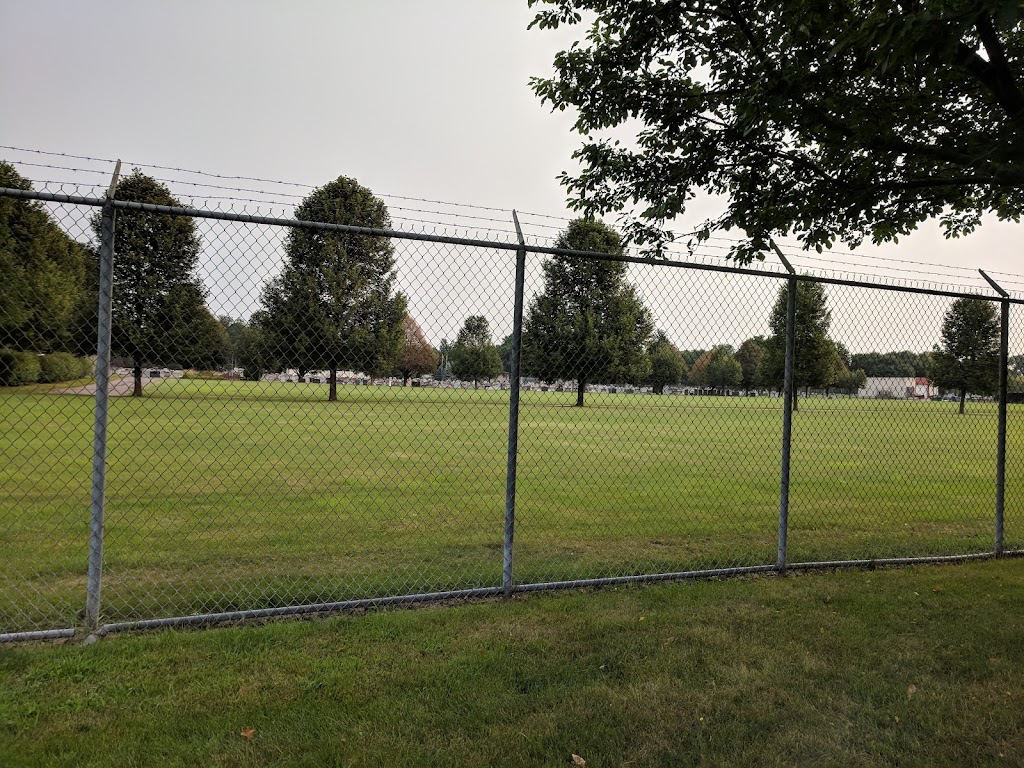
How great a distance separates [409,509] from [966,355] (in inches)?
296

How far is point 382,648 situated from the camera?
341 cm

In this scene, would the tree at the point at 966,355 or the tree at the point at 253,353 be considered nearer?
the tree at the point at 253,353

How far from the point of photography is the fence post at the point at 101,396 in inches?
130

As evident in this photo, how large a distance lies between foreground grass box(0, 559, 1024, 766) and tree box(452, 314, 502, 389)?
206cm

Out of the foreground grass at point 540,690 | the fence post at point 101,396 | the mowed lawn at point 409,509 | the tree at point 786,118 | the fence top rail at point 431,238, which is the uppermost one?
the tree at point 786,118

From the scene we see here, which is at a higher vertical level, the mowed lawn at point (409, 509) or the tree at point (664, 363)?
the tree at point (664, 363)

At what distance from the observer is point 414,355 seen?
6.15 meters

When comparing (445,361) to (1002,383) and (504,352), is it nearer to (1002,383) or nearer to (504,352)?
(504,352)

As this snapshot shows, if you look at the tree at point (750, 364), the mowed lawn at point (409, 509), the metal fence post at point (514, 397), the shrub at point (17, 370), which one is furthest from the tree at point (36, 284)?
the tree at point (750, 364)


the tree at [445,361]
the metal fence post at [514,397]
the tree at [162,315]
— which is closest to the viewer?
the metal fence post at [514,397]

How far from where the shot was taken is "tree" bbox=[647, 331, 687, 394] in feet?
21.2

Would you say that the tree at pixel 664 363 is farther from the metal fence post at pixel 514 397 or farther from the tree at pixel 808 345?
the metal fence post at pixel 514 397

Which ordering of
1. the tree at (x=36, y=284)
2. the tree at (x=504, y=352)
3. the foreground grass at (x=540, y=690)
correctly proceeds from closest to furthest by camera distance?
the foreground grass at (x=540, y=690)
the tree at (x=504, y=352)
the tree at (x=36, y=284)

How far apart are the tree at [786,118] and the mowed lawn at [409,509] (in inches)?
93.2
